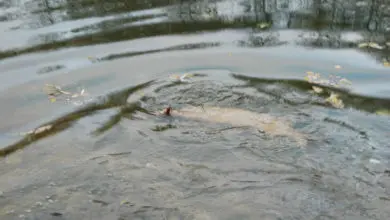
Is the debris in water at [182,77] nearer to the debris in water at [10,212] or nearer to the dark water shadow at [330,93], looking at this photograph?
the dark water shadow at [330,93]

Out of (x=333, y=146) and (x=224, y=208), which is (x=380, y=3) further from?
(x=224, y=208)

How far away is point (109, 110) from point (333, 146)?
108 inches

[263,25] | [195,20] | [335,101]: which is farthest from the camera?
[195,20]

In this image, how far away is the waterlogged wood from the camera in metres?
4.88

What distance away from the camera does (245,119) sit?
517 centimetres

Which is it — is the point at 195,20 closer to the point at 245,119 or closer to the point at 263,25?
the point at 263,25

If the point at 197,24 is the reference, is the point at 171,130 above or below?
below

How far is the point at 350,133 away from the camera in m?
4.85

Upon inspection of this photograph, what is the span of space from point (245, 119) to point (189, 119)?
66 centimetres

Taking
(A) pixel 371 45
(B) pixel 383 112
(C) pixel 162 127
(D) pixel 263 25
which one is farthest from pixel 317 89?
(D) pixel 263 25

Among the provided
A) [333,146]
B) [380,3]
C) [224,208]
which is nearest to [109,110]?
[224,208]

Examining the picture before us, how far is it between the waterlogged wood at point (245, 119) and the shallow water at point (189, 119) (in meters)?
0.11

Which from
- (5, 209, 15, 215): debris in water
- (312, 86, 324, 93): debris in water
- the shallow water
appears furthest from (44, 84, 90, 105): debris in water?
(312, 86, 324, 93): debris in water

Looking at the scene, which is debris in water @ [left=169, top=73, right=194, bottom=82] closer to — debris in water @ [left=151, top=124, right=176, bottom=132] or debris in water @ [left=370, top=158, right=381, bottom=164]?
debris in water @ [left=151, top=124, right=176, bottom=132]
